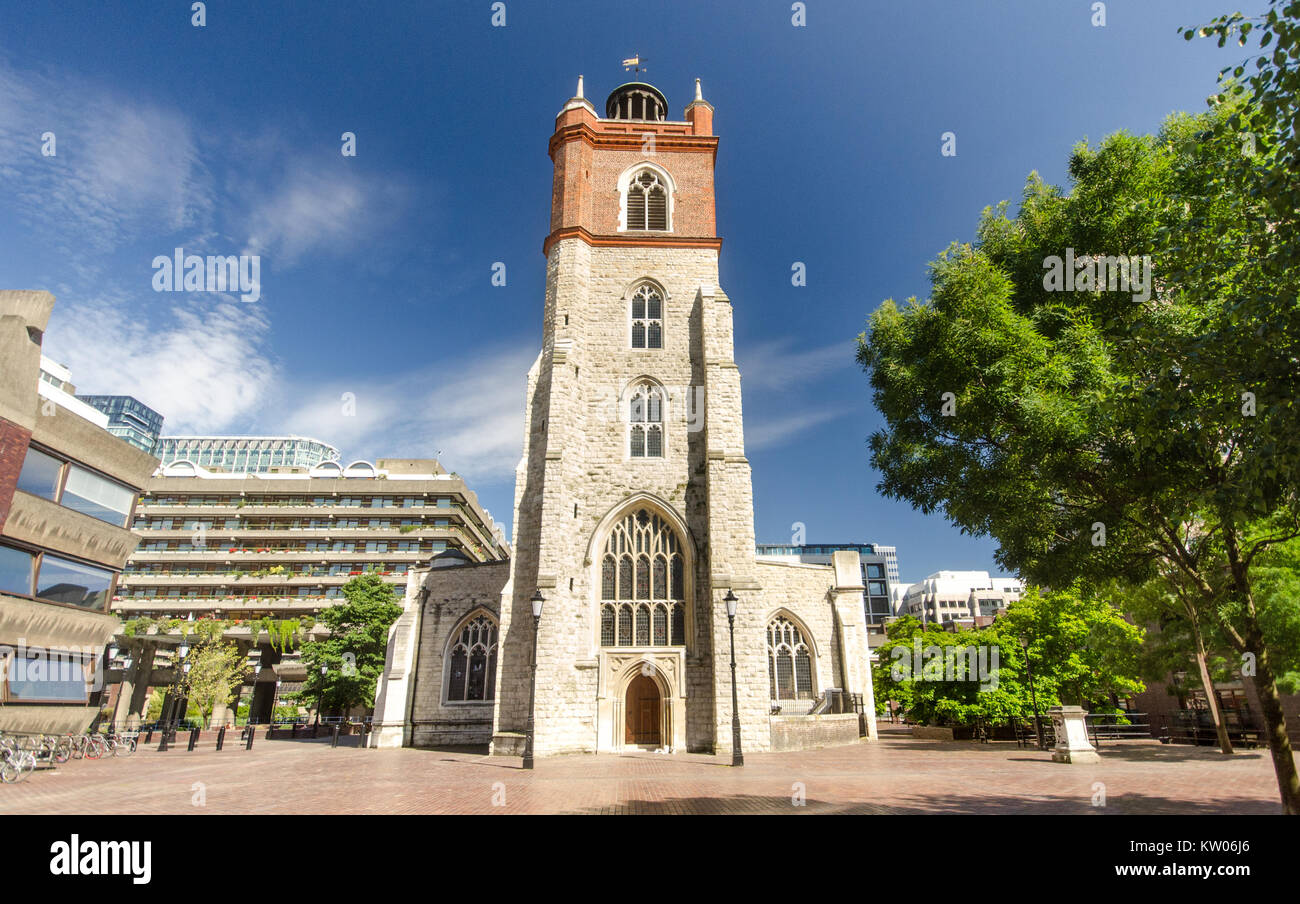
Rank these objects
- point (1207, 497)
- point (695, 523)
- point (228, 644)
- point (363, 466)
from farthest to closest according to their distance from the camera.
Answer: point (363, 466), point (228, 644), point (695, 523), point (1207, 497)

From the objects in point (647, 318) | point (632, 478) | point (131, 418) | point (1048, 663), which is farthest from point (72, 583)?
point (131, 418)

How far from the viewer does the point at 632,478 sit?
2295 centimetres

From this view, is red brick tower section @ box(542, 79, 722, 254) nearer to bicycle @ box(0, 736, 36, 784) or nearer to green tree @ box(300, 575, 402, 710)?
green tree @ box(300, 575, 402, 710)

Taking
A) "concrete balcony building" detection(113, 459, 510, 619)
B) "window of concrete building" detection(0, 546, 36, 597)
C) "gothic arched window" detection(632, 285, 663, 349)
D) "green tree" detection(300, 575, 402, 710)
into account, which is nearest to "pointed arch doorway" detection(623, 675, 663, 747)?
"gothic arched window" detection(632, 285, 663, 349)

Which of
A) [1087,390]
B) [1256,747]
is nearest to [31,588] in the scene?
[1087,390]

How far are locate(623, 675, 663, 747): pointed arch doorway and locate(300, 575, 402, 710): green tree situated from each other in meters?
14.3

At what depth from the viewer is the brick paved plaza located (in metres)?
9.99

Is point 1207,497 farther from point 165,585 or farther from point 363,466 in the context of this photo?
point 165,585

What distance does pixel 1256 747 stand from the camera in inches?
814

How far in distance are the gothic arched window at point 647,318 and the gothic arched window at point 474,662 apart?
12.3 m

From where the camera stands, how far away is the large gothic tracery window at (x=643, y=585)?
21.5 m

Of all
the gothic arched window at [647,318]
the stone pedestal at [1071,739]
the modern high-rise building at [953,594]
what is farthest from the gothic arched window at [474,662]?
the modern high-rise building at [953,594]

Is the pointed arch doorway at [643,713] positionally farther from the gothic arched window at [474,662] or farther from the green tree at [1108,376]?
the green tree at [1108,376]

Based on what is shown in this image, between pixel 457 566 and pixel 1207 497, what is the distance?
2364 centimetres
